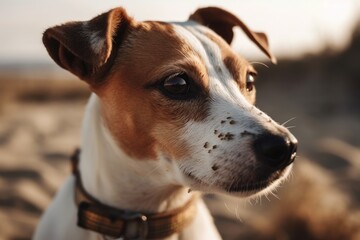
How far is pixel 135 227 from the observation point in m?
2.44

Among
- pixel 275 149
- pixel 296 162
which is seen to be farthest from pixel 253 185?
pixel 296 162

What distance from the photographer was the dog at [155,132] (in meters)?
2.21

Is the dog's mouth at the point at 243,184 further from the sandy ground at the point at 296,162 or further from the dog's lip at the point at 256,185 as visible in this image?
the sandy ground at the point at 296,162

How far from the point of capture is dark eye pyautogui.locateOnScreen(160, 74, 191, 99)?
239 centimetres

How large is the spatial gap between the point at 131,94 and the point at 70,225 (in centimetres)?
73

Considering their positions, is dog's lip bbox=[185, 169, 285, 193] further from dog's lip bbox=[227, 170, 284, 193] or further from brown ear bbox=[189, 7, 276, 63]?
brown ear bbox=[189, 7, 276, 63]

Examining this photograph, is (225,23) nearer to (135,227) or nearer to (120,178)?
(120,178)

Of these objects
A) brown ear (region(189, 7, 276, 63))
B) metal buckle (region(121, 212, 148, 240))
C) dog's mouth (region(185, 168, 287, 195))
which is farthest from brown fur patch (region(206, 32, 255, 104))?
metal buckle (region(121, 212, 148, 240))

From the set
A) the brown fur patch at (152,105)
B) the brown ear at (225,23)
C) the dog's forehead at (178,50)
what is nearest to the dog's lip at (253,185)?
the brown fur patch at (152,105)

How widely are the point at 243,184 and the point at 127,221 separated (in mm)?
606

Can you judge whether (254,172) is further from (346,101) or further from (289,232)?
(346,101)

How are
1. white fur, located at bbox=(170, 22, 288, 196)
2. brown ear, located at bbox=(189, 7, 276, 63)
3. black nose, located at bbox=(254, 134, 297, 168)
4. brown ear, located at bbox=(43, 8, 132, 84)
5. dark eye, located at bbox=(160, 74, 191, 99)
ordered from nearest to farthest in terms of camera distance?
black nose, located at bbox=(254, 134, 297, 168), white fur, located at bbox=(170, 22, 288, 196), brown ear, located at bbox=(43, 8, 132, 84), dark eye, located at bbox=(160, 74, 191, 99), brown ear, located at bbox=(189, 7, 276, 63)

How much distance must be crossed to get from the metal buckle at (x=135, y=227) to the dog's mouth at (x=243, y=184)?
1.13 ft

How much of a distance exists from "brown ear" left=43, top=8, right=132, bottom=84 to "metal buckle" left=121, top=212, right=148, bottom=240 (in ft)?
2.25
